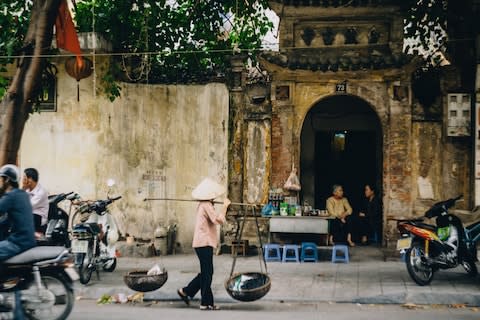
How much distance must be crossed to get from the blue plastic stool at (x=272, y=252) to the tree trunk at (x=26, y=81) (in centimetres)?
505

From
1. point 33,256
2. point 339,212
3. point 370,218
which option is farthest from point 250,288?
point 370,218

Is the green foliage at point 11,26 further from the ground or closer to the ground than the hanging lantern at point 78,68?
further from the ground

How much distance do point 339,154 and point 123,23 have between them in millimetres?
6548

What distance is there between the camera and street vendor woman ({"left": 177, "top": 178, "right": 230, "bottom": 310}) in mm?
8883

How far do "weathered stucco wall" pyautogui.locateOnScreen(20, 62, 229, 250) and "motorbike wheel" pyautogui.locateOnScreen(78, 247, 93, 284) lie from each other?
11.1 feet

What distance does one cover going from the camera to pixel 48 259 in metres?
7.47

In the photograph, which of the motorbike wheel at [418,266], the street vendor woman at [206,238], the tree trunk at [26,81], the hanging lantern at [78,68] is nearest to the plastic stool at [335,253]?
the motorbike wheel at [418,266]

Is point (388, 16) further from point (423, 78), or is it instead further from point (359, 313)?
point (359, 313)

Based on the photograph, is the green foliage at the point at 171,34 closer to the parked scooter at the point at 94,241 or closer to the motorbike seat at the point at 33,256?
the parked scooter at the point at 94,241

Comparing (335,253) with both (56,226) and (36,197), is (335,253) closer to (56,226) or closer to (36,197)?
(56,226)

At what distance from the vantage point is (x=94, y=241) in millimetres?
10875

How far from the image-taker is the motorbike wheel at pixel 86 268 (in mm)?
10336

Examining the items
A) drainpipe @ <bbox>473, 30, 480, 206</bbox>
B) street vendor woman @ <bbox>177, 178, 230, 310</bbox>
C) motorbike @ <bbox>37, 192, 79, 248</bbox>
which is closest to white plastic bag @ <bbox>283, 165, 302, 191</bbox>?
drainpipe @ <bbox>473, 30, 480, 206</bbox>

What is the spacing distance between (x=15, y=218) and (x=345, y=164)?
11.1 meters
